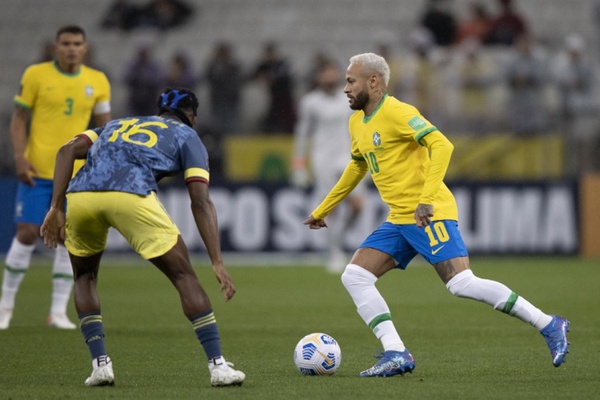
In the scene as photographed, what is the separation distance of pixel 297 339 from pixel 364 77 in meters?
2.81

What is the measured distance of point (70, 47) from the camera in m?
10.6

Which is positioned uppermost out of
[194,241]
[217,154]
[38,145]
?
[38,145]

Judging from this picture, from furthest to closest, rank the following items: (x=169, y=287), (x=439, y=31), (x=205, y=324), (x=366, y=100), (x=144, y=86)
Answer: (x=439, y=31), (x=144, y=86), (x=169, y=287), (x=366, y=100), (x=205, y=324)

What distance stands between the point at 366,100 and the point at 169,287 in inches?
306

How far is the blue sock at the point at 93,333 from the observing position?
7.02m

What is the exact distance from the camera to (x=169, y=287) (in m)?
15.1

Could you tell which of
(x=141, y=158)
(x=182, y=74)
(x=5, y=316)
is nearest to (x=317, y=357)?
(x=141, y=158)

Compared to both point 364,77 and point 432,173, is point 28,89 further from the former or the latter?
point 432,173

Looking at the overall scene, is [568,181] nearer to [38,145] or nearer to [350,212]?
[350,212]

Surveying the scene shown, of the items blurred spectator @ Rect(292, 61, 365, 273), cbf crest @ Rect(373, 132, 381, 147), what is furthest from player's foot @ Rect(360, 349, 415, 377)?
blurred spectator @ Rect(292, 61, 365, 273)

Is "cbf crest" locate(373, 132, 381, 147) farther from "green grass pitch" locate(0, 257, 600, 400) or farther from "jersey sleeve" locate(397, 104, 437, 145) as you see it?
"green grass pitch" locate(0, 257, 600, 400)

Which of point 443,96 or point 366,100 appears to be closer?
point 366,100

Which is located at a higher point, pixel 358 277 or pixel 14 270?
pixel 358 277

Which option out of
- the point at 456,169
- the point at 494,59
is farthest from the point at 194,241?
the point at 494,59
